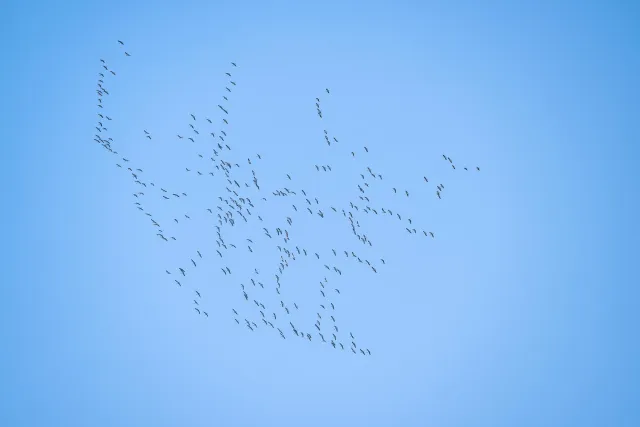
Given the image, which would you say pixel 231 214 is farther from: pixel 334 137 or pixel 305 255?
pixel 334 137

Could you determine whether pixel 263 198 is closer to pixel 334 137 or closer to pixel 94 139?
pixel 334 137

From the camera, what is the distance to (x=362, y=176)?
9789 mm

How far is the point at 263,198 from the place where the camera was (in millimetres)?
9766

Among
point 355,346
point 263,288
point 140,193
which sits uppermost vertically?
point 140,193

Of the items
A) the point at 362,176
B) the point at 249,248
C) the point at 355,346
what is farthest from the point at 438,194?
the point at 249,248

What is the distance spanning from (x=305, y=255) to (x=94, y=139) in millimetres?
6976

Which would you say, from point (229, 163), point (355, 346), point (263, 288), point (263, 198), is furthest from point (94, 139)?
point (355, 346)

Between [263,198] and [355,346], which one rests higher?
[263,198]

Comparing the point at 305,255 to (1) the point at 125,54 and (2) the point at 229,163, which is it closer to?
(2) the point at 229,163

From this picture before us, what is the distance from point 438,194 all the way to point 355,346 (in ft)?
16.0

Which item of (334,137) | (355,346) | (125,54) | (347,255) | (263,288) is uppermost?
(125,54)

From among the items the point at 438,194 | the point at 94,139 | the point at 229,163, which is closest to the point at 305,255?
the point at 229,163

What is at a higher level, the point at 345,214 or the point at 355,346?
the point at 345,214

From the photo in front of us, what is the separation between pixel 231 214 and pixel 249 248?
3.59 feet
